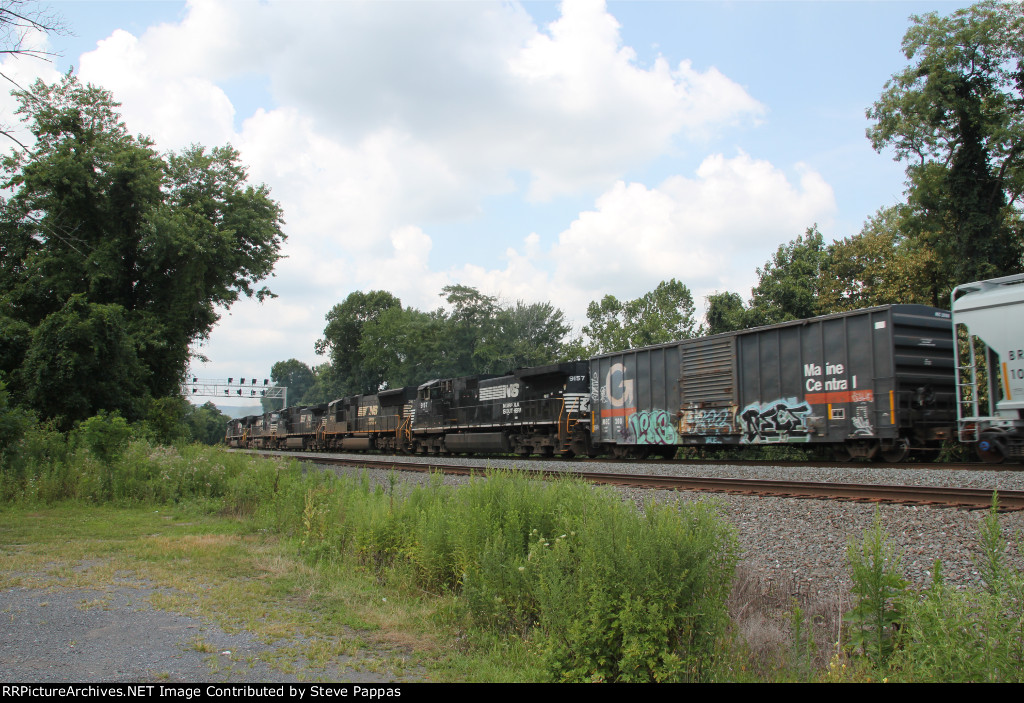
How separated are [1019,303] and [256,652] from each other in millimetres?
12999

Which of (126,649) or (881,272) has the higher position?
(881,272)

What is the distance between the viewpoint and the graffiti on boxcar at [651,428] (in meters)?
18.4

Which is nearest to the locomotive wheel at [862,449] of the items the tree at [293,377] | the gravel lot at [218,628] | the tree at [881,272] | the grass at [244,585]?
the gravel lot at [218,628]

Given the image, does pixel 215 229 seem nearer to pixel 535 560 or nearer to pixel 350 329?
pixel 535 560

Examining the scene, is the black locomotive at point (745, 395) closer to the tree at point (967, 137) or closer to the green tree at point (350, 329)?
the tree at point (967, 137)

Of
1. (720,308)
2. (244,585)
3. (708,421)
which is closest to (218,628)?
(244,585)

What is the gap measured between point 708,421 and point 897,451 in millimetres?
4554

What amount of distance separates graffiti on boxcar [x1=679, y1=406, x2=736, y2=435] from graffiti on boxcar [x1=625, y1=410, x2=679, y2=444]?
432mm

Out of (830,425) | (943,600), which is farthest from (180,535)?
(830,425)

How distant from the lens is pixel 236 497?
1246cm

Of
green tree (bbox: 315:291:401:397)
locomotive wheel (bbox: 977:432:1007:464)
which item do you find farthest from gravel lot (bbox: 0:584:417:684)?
green tree (bbox: 315:291:401:397)

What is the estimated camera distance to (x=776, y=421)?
15.8 m

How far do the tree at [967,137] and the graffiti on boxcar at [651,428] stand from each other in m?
16.3

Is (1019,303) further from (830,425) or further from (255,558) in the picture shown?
(255,558)
